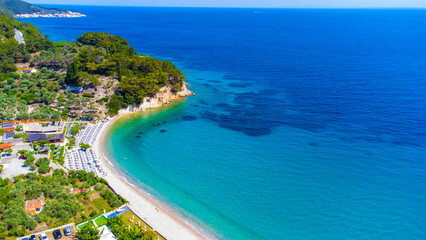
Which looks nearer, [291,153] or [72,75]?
[291,153]

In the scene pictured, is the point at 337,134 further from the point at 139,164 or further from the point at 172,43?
the point at 172,43

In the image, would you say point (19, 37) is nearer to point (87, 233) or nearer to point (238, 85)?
point (238, 85)

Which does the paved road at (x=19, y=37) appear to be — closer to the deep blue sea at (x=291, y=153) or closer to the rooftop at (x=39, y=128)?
the deep blue sea at (x=291, y=153)

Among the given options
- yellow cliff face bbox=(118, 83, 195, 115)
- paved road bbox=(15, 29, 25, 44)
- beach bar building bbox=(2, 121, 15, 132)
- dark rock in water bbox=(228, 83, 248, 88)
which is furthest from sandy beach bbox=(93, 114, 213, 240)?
paved road bbox=(15, 29, 25, 44)

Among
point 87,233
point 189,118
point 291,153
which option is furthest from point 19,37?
point 291,153

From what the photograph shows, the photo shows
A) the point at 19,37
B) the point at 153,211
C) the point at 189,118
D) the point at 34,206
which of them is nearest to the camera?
the point at 34,206
